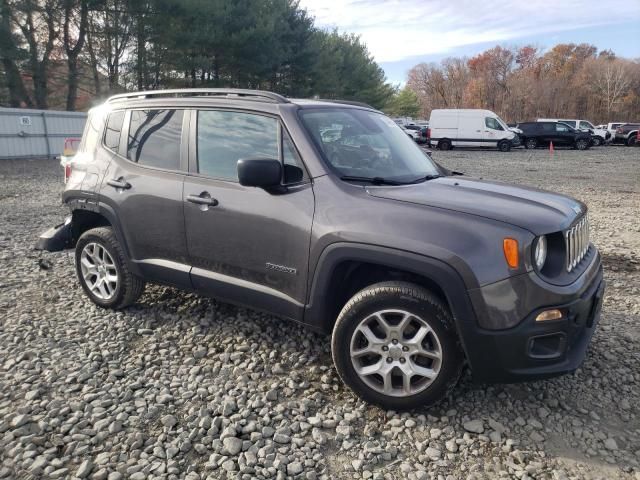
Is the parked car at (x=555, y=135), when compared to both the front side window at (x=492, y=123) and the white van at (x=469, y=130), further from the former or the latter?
the front side window at (x=492, y=123)

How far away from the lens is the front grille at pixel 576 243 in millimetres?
2977

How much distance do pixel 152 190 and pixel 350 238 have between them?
1813mm

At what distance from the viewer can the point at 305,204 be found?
3.21m

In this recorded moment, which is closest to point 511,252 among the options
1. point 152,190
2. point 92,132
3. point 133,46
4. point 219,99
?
point 219,99

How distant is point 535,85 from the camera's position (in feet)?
245

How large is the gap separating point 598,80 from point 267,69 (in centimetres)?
6271

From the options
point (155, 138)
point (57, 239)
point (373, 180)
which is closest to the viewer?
point (373, 180)

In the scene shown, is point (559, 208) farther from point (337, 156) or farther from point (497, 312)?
point (337, 156)

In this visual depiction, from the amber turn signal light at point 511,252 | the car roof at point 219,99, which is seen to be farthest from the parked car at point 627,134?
the amber turn signal light at point 511,252

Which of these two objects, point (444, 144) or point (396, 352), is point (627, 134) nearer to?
point (444, 144)

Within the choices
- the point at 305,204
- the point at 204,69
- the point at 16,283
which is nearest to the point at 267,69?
the point at 204,69

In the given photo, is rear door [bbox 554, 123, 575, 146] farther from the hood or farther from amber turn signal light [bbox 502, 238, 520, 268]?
amber turn signal light [bbox 502, 238, 520, 268]

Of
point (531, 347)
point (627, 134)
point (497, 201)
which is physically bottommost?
point (531, 347)

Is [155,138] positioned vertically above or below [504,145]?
above
